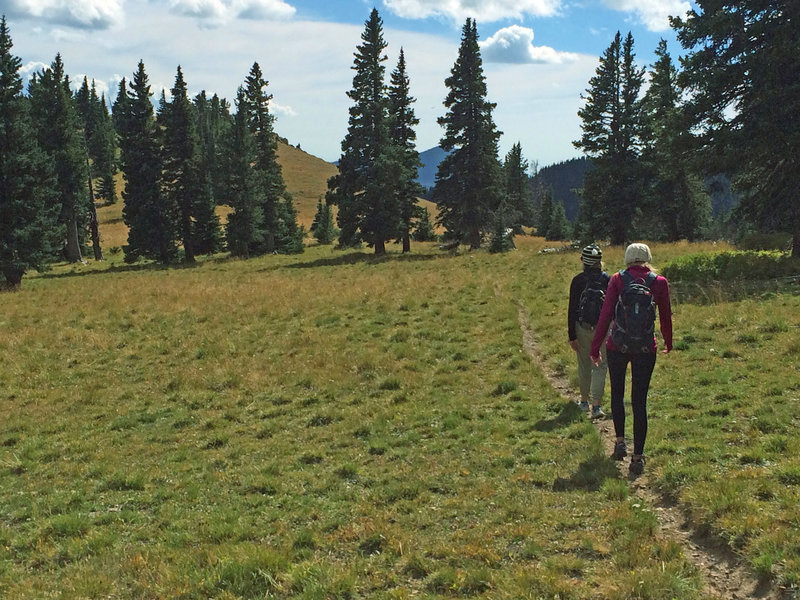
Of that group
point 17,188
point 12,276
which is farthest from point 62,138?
point 12,276

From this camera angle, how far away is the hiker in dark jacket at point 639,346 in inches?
278

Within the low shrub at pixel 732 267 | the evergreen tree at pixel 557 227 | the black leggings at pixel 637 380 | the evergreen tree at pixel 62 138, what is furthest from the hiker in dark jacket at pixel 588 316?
the evergreen tree at pixel 557 227

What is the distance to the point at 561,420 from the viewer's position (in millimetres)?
9719

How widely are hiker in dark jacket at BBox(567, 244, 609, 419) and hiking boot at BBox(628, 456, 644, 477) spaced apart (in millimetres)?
1940

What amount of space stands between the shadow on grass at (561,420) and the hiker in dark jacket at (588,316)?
0.70ft

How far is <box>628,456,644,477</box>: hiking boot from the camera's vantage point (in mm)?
7355

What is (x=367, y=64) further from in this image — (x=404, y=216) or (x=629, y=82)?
(x=629, y=82)

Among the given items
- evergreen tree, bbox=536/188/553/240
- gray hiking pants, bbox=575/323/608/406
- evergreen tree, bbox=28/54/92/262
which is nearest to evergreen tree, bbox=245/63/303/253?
evergreen tree, bbox=28/54/92/262

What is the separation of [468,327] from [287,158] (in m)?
167

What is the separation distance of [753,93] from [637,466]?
65.6 feet

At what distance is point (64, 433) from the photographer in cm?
1109

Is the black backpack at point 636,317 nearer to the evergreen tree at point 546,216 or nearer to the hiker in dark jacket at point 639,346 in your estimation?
the hiker in dark jacket at point 639,346

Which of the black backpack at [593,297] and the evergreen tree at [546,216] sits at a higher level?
the evergreen tree at [546,216]

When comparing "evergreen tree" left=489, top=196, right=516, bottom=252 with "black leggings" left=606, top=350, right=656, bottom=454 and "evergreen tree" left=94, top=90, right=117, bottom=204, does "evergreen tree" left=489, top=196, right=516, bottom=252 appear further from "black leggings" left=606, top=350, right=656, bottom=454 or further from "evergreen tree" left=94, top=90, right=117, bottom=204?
"evergreen tree" left=94, top=90, right=117, bottom=204
